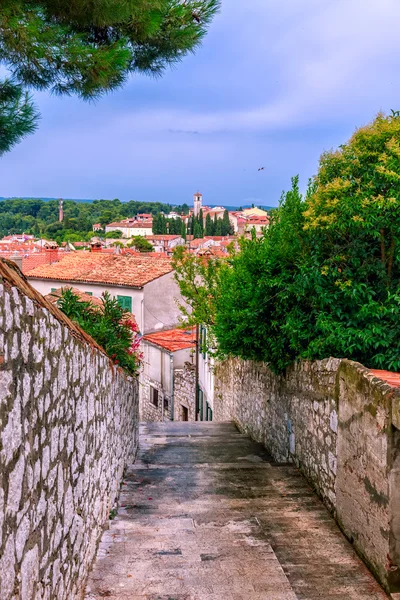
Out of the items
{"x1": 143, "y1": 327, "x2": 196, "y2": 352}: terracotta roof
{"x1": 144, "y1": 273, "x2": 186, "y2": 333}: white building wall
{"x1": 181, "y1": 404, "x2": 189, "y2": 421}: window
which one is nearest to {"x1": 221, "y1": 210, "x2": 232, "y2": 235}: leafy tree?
{"x1": 144, "y1": 273, "x2": 186, "y2": 333}: white building wall

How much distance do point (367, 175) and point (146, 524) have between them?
185 inches

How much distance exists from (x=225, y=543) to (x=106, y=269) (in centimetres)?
3010

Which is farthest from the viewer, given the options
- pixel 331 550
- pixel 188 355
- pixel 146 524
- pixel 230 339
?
pixel 188 355

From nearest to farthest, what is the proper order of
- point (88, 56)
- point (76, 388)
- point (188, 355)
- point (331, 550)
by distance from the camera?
point (76, 388) → point (331, 550) → point (88, 56) → point (188, 355)

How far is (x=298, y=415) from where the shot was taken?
7.80m

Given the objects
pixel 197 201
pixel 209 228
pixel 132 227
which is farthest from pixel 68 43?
pixel 197 201

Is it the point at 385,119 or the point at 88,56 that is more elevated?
the point at 88,56

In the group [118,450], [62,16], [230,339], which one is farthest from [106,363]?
[62,16]

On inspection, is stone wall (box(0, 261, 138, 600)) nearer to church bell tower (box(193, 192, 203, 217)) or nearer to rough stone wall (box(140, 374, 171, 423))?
rough stone wall (box(140, 374, 171, 423))

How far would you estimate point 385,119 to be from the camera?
22.3 feet

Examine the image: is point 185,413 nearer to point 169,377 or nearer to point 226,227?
point 169,377

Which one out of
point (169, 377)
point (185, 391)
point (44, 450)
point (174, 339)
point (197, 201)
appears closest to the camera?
point (44, 450)

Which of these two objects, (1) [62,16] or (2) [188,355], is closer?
(1) [62,16]

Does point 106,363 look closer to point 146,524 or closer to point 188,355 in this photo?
point 146,524
